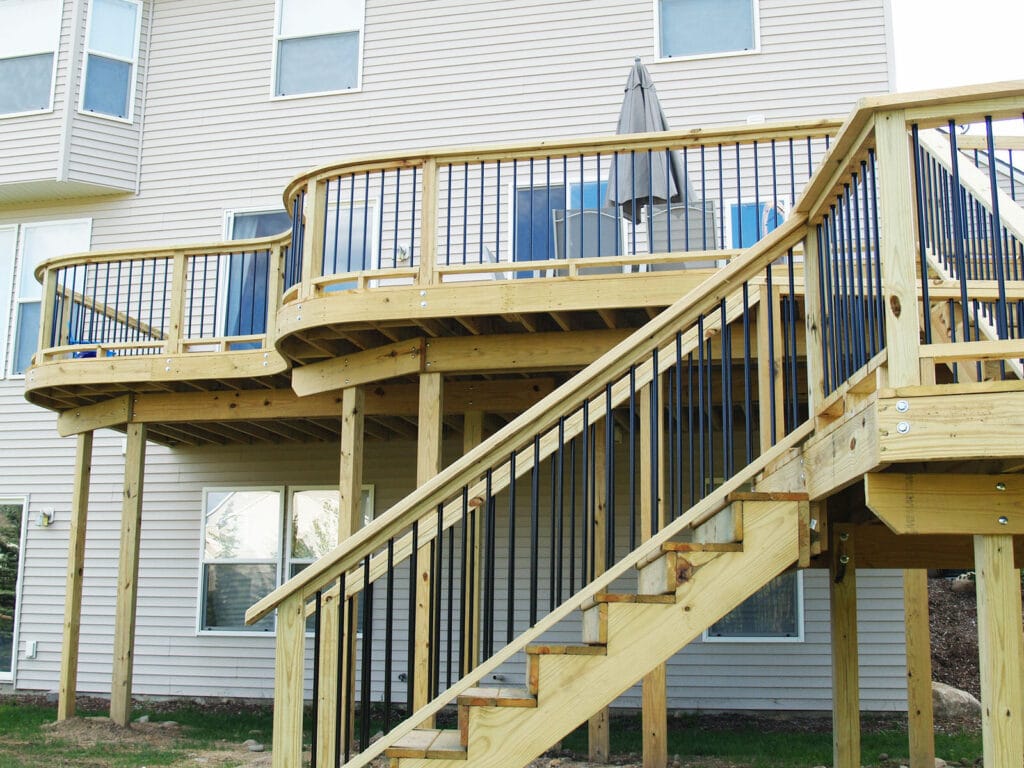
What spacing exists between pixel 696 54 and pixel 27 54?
25.6 feet

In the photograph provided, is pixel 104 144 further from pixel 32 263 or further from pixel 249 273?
pixel 249 273

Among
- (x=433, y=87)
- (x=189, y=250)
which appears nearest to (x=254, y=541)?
(x=189, y=250)

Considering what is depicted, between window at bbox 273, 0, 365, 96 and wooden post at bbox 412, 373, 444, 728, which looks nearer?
wooden post at bbox 412, 373, 444, 728

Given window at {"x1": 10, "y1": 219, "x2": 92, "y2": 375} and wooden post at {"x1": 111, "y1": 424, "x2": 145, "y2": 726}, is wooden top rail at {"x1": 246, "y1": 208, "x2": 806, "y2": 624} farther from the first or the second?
window at {"x1": 10, "y1": 219, "x2": 92, "y2": 375}

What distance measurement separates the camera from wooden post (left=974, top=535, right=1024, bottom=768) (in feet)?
11.6

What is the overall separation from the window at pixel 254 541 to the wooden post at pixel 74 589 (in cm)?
164

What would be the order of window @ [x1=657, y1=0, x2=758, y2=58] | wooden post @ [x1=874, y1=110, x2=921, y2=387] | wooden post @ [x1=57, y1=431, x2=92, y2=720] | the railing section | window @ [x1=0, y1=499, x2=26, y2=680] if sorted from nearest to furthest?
wooden post @ [x1=874, y1=110, x2=921, y2=387], the railing section, wooden post @ [x1=57, y1=431, x2=92, y2=720], window @ [x1=657, y1=0, x2=758, y2=58], window @ [x1=0, y1=499, x2=26, y2=680]

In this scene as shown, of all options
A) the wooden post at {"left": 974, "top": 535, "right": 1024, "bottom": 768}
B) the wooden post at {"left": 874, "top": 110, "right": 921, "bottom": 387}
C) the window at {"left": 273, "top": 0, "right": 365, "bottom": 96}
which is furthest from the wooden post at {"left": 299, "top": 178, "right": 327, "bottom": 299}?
the wooden post at {"left": 974, "top": 535, "right": 1024, "bottom": 768}

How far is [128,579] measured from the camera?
957cm

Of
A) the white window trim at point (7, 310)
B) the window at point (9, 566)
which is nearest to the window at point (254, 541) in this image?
the window at point (9, 566)

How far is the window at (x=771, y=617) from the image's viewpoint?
10.0 m

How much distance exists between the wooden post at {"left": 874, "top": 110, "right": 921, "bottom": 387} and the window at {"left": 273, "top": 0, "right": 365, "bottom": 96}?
9149mm

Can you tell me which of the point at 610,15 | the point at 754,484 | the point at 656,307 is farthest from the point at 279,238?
the point at 754,484

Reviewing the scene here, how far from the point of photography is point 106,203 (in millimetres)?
12375
